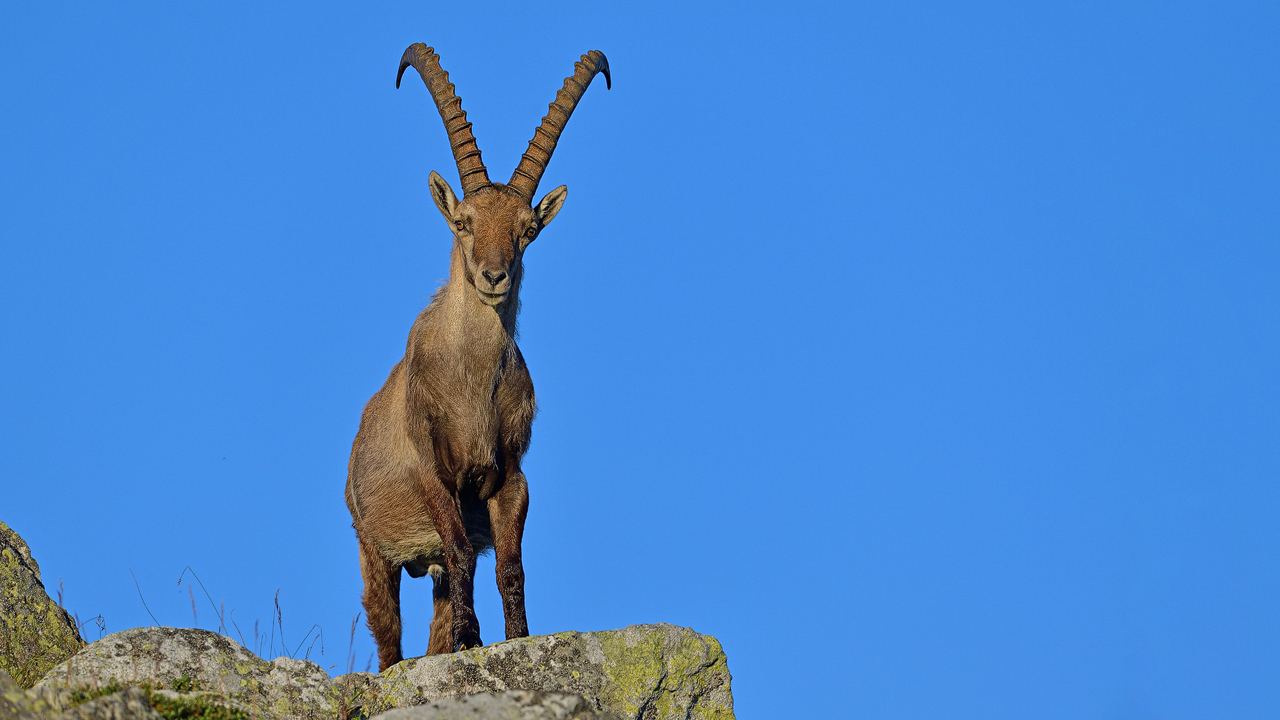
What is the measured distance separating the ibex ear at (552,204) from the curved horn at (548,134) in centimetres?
26

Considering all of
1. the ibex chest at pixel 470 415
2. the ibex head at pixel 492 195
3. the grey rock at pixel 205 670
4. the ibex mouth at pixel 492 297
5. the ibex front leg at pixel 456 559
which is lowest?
the grey rock at pixel 205 670

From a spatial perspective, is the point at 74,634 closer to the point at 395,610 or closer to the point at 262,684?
the point at 262,684

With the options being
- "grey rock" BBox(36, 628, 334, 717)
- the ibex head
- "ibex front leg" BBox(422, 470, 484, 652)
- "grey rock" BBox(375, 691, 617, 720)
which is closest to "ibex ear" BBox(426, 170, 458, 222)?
the ibex head

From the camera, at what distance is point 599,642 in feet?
28.4

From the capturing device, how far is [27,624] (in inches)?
319

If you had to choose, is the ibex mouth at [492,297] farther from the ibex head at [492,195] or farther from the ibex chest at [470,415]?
the ibex chest at [470,415]

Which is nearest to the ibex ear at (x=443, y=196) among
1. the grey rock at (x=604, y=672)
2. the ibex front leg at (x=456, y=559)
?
the ibex front leg at (x=456, y=559)

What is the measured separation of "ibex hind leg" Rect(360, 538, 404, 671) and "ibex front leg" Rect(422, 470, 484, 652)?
1197 mm

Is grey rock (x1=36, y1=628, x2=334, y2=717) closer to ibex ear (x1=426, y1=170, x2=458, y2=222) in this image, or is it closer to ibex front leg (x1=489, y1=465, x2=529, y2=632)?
ibex front leg (x1=489, y1=465, x2=529, y2=632)

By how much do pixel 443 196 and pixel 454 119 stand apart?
27.1 inches

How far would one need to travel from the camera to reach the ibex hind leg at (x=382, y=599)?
11.3m

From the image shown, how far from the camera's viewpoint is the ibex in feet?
33.0

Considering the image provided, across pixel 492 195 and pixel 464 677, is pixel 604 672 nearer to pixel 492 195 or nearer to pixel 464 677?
pixel 464 677

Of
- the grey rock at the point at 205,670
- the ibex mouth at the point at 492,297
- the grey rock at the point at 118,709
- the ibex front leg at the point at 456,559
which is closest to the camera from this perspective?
the grey rock at the point at 118,709
